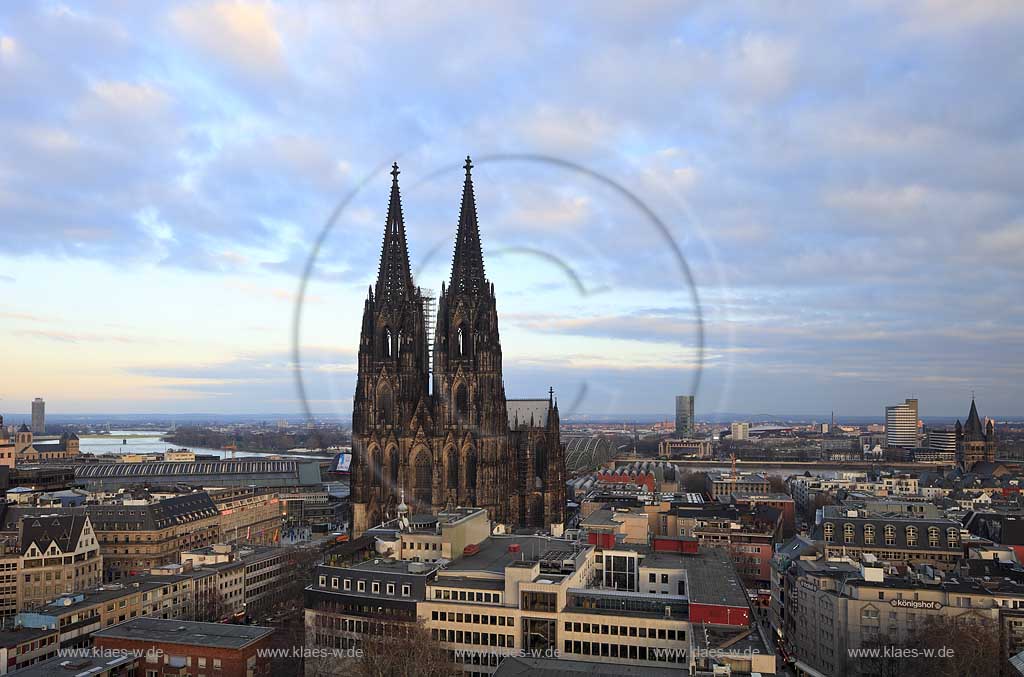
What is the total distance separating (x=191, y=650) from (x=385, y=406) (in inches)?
1701

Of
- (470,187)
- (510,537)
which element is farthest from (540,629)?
(470,187)

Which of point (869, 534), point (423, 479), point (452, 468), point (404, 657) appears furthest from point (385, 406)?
point (869, 534)

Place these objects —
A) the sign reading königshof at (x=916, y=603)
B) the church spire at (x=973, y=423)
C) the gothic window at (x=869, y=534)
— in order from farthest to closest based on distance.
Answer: the church spire at (x=973, y=423), the gothic window at (x=869, y=534), the sign reading königshof at (x=916, y=603)

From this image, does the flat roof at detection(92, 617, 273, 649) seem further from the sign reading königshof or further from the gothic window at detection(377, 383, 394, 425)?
the sign reading königshof

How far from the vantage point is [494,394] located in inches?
3425

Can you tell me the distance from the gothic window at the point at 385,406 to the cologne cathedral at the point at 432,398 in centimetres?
11

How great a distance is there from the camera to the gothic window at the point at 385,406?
8769 cm

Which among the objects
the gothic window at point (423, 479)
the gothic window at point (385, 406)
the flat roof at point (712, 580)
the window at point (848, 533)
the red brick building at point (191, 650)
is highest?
the gothic window at point (385, 406)

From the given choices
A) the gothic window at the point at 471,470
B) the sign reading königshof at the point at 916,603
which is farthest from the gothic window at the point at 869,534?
the gothic window at the point at 471,470

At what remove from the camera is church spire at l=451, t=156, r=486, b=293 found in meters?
88.3

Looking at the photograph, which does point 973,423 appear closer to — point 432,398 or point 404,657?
point 432,398

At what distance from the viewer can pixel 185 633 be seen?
159 feet

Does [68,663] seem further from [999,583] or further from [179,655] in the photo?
[999,583]

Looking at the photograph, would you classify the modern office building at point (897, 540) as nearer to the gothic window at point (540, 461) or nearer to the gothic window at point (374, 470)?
the gothic window at point (540, 461)
